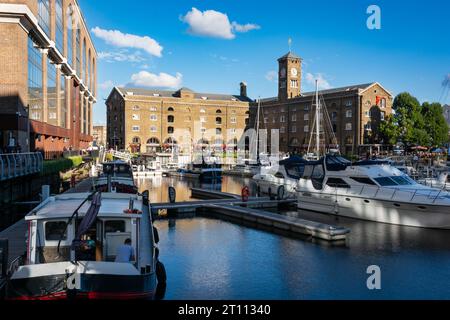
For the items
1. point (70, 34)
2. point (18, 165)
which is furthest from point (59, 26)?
point (18, 165)

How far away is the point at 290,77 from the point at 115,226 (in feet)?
317

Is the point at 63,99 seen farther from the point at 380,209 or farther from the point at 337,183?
the point at 380,209

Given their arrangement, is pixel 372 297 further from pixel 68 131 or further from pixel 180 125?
pixel 180 125

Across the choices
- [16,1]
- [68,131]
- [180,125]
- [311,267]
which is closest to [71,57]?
[68,131]

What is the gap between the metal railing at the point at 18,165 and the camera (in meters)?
29.5

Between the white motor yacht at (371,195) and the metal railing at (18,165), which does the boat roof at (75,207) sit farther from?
the white motor yacht at (371,195)

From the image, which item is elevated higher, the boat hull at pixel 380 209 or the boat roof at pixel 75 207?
the boat roof at pixel 75 207

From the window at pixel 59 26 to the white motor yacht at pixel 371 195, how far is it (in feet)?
135

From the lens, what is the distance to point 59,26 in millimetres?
59938

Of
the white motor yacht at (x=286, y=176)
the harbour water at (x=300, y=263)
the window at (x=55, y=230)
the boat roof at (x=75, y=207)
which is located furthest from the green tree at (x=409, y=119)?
the window at (x=55, y=230)

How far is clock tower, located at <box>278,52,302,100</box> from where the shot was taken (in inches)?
4124

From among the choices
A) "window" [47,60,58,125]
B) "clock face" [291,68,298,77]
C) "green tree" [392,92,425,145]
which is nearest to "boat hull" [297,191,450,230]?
A: "window" [47,60,58,125]

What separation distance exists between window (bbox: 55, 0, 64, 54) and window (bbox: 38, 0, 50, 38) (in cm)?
474

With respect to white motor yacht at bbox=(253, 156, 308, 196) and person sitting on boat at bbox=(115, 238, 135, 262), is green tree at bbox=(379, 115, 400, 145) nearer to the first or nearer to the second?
white motor yacht at bbox=(253, 156, 308, 196)
